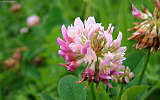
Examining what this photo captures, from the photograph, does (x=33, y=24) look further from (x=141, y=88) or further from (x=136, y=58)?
(x=141, y=88)

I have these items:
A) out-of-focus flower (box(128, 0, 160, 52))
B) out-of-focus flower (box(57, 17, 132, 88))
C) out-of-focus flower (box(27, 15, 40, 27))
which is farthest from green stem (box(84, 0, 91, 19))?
out-of-focus flower (box(57, 17, 132, 88))

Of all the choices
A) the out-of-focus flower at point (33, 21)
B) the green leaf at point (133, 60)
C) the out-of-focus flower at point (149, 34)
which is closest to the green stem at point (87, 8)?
the out-of-focus flower at point (33, 21)

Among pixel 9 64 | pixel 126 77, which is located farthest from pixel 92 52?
pixel 9 64

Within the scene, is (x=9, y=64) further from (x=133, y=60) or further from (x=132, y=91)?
(x=132, y=91)

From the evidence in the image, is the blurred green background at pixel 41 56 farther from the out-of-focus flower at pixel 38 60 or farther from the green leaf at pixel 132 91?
the green leaf at pixel 132 91

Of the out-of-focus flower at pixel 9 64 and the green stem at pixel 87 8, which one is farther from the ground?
the green stem at pixel 87 8

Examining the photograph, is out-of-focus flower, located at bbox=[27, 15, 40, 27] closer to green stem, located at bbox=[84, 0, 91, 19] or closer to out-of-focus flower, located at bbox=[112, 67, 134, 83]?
green stem, located at bbox=[84, 0, 91, 19]
